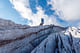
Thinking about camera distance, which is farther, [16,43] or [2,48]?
[16,43]

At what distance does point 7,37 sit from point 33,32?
6806 millimetres

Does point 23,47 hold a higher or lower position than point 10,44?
lower

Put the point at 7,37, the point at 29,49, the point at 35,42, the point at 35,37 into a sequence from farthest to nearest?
the point at 35,37
the point at 35,42
the point at 29,49
the point at 7,37

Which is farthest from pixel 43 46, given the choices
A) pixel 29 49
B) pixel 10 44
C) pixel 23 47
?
pixel 10 44

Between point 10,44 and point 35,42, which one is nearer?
point 10,44

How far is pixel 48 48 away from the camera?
13.2m

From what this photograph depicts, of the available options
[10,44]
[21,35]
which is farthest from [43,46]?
[10,44]

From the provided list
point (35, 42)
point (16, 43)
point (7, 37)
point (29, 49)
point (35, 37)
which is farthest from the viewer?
point (35, 37)

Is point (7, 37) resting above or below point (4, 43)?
above

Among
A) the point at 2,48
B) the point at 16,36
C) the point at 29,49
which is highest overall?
the point at 16,36

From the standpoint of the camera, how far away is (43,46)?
1353 cm

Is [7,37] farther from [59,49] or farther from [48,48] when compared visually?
[59,49]

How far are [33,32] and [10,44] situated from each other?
659cm

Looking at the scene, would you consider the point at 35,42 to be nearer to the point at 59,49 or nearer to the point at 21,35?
the point at 21,35
